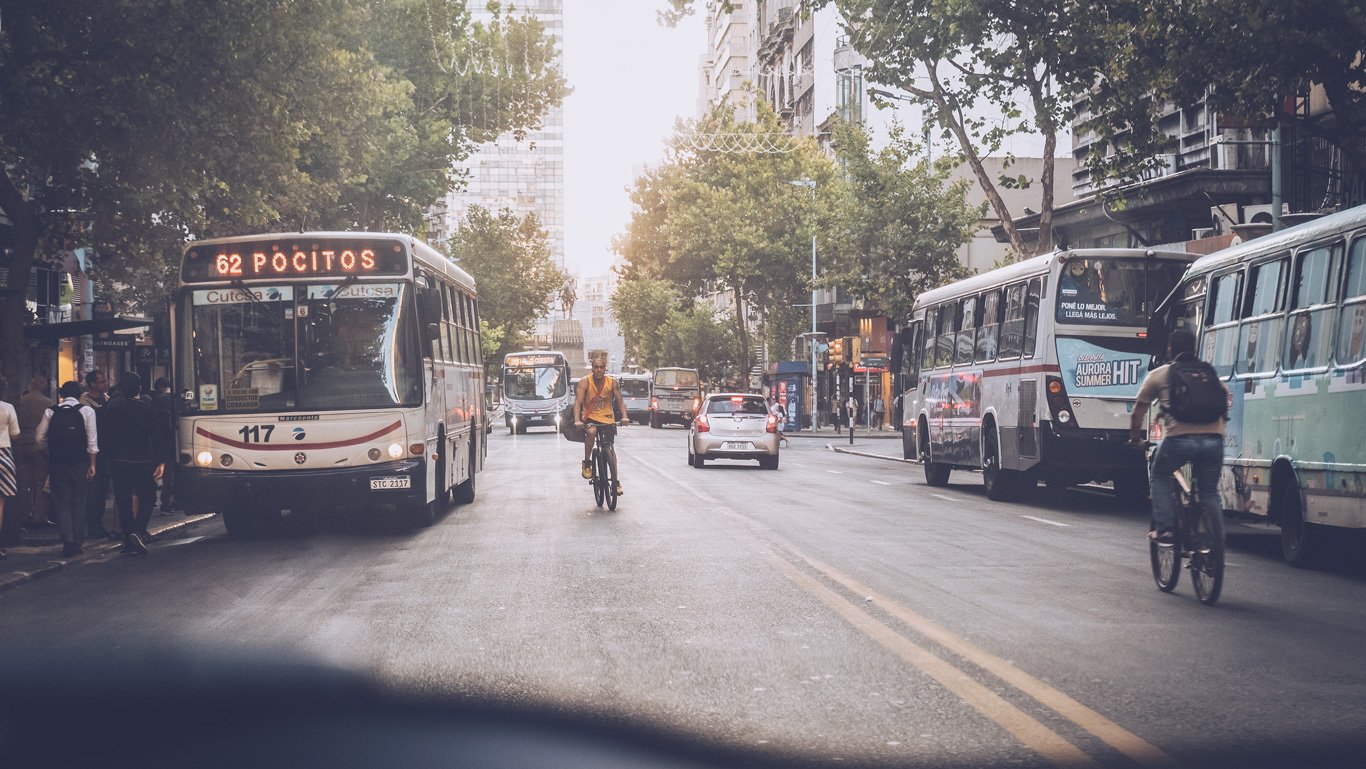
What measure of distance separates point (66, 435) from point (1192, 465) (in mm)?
10343

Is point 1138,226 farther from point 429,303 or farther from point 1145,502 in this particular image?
point 429,303

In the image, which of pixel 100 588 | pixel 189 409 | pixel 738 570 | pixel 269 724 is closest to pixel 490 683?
pixel 269 724

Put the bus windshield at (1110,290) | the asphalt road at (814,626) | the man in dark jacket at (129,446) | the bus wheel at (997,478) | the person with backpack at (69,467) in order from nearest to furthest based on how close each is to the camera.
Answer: the asphalt road at (814,626) → the person with backpack at (69,467) → the man in dark jacket at (129,446) → the bus windshield at (1110,290) → the bus wheel at (997,478)

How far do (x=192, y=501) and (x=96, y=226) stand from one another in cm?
733

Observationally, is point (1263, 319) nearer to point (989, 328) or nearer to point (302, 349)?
point (989, 328)

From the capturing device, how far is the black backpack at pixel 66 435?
14.7 meters

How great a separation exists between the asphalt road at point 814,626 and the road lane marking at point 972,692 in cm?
2

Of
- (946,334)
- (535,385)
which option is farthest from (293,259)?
(535,385)

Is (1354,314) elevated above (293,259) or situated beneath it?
situated beneath

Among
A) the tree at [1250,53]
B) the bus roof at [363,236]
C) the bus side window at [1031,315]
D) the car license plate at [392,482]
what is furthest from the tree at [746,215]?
the car license plate at [392,482]

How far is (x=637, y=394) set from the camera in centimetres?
8269

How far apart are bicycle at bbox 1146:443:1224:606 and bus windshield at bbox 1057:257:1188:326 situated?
9.30m

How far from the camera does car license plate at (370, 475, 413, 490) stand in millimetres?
15305

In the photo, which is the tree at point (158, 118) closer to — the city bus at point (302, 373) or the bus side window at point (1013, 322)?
the city bus at point (302, 373)
